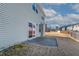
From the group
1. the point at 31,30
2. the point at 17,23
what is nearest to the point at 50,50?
the point at 17,23

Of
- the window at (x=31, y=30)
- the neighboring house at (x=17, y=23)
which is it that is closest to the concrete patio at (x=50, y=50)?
the neighboring house at (x=17, y=23)

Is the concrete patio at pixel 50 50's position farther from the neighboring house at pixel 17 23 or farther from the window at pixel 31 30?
the window at pixel 31 30

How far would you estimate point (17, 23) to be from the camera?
450 cm

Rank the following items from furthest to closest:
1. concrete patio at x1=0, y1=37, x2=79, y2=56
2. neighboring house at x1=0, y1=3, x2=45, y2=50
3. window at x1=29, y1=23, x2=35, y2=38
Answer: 1. window at x1=29, y1=23, x2=35, y2=38
2. concrete patio at x1=0, y1=37, x2=79, y2=56
3. neighboring house at x1=0, y1=3, x2=45, y2=50

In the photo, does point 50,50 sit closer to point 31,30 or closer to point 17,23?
point 17,23

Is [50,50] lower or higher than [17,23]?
lower

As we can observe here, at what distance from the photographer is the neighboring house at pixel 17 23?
389 centimetres

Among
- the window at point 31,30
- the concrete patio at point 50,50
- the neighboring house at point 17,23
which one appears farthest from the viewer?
the window at point 31,30

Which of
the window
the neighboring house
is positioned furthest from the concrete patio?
the window

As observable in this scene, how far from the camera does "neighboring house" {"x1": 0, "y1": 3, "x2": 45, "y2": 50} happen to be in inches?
153

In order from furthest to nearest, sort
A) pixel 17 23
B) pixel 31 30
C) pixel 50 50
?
pixel 31 30
pixel 17 23
pixel 50 50

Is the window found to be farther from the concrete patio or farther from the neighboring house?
the concrete patio

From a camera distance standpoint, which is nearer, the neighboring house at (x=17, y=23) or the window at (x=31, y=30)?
the neighboring house at (x=17, y=23)

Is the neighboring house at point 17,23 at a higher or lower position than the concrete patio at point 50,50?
higher
